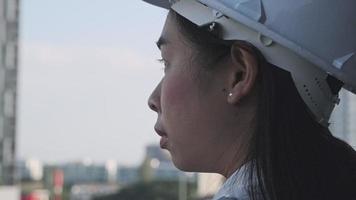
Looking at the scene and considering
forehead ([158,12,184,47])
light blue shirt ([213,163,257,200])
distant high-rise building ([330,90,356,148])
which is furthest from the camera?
distant high-rise building ([330,90,356,148])

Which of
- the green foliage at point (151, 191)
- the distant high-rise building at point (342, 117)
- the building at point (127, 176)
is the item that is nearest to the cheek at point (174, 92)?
the distant high-rise building at point (342, 117)

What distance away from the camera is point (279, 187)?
2.75ft

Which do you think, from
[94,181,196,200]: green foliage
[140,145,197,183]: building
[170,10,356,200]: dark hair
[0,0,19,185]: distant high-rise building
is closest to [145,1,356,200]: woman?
[170,10,356,200]: dark hair

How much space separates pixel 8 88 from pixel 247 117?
94.9ft

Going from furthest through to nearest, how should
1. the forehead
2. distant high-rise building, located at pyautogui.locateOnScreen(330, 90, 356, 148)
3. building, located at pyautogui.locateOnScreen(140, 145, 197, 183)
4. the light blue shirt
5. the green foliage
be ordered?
building, located at pyautogui.locateOnScreen(140, 145, 197, 183) < the green foliage < distant high-rise building, located at pyautogui.locateOnScreen(330, 90, 356, 148) < the forehead < the light blue shirt

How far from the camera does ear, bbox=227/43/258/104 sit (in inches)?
34.1

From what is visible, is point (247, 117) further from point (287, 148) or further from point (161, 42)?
point (161, 42)

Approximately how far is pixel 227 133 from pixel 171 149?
0.09 meters

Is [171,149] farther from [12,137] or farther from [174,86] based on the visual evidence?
[12,137]

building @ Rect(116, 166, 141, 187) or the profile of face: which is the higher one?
the profile of face

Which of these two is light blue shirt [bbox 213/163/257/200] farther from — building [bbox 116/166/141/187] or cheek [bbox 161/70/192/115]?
building [bbox 116/166/141/187]

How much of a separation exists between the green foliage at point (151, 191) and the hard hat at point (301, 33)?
28.9 meters

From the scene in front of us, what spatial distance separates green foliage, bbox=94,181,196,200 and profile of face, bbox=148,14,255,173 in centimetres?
2886

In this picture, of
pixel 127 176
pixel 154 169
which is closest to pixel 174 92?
pixel 154 169
